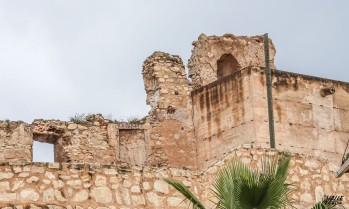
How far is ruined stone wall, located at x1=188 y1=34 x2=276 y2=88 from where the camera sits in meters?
27.6

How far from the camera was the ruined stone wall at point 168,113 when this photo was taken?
1016 inches

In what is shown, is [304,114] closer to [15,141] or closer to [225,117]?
[225,117]

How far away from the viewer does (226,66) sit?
29094 millimetres

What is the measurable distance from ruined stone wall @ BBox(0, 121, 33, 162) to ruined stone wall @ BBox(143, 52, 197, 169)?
339 cm

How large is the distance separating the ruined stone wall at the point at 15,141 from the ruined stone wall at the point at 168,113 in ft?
11.1

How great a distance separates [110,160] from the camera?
25.1 metres

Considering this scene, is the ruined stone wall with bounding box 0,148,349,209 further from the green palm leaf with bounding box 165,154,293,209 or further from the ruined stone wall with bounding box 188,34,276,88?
the ruined stone wall with bounding box 188,34,276,88

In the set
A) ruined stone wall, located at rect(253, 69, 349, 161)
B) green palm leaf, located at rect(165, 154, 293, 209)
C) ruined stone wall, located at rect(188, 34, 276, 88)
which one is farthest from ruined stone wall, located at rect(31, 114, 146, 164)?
green palm leaf, located at rect(165, 154, 293, 209)

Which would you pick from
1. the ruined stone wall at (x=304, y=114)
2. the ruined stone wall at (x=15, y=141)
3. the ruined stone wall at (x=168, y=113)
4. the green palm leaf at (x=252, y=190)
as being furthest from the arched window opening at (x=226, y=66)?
the green palm leaf at (x=252, y=190)

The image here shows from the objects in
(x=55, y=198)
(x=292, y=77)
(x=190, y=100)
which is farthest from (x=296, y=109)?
(x=55, y=198)

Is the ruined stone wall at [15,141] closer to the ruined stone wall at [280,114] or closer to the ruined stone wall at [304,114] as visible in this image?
the ruined stone wall at [280,114]

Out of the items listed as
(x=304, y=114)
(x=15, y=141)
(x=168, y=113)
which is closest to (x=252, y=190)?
(x=304, y=114)

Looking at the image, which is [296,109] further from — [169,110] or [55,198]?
[55,198]

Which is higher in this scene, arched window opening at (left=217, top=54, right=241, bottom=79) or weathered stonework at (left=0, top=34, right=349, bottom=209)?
arched window opening at (left=217, top=54, right=241, bottom=79)
